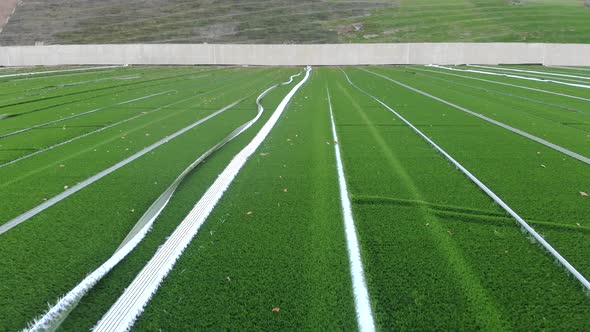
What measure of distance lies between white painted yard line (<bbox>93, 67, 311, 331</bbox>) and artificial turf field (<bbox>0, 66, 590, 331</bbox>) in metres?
0.05

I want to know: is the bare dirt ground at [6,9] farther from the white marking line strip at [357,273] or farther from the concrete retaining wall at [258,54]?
the white marking line strip at [357,273]

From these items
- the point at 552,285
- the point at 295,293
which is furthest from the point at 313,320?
the point at 552,285

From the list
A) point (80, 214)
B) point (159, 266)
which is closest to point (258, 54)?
point (80, 214)

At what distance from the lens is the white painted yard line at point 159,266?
6.46 feet

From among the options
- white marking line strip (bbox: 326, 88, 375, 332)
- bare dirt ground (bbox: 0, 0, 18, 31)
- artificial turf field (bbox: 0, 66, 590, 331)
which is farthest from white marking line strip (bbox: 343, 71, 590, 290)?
bare dirt ground (bbox: 0, 0, 18, 31)

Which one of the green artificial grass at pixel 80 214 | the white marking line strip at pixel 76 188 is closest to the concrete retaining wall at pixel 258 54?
the green artificial grass at pixel 80 214

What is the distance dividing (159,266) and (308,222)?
1055mm

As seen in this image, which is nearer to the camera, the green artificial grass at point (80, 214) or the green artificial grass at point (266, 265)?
the green artificial grass at point (266, 265)

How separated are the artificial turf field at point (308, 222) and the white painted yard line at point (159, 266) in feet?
0.15

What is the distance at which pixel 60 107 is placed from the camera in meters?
7.99

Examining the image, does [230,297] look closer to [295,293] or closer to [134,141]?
[295,293]

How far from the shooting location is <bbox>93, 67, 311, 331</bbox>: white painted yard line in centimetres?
197

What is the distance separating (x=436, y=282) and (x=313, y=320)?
0.73 meters

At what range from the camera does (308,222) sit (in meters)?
2.95
